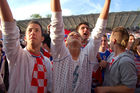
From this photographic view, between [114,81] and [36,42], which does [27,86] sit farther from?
[114,81]

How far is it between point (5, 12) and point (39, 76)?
835 mm

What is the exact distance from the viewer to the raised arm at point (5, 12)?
44.8 inches

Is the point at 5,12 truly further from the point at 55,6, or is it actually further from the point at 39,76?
the point at 39,76

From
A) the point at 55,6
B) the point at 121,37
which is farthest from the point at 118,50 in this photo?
the point at 55,6

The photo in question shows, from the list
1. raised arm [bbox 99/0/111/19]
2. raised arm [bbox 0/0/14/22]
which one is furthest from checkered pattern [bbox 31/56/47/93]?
raised arm [bbox 99/0/111/19]

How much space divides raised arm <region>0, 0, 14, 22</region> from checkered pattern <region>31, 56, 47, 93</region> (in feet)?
2.10

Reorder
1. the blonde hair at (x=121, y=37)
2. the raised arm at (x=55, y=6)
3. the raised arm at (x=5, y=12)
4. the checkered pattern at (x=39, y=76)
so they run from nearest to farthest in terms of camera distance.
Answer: the raised arm at (x=5, y=12) < the raised arm at (x=55, y=6) < the checkered pattern at (x=39, y=76) < the blonde hair at (x=121, y=37)

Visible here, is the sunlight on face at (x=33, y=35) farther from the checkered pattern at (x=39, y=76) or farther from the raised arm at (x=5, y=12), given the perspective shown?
the raised arm at (x=5, y=12)

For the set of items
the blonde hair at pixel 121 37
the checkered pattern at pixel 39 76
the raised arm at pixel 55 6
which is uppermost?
the raised arm at pixel 55 6

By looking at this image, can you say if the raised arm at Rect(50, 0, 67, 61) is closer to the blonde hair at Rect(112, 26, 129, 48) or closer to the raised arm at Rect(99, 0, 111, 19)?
the raised arm at Rect(99, 0, 111, 19)

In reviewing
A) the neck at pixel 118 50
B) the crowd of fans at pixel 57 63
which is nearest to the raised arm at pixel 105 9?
the crowd of fans at pixel 57 63

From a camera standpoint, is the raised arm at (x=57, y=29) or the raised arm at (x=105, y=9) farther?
the raised arm at (x=105, y=9)

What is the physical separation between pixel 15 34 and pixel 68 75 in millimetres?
769

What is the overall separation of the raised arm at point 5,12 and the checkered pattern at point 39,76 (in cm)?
64
